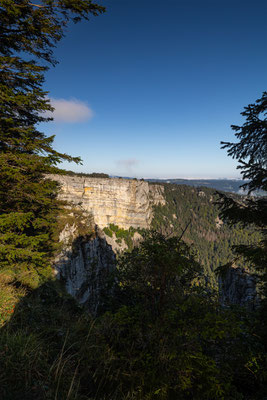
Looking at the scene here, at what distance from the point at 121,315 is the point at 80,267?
48.3 feet

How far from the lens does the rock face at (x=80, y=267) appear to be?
1423 cm

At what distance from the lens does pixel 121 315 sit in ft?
12.3

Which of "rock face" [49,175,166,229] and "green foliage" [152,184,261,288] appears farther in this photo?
"green foliage" [152,184,261,288]

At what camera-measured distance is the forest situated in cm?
307

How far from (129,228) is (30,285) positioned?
68.6 metres

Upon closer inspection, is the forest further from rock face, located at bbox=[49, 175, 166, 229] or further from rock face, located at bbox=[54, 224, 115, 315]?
rock face, located at bbox=[49, 175, 166, 229]

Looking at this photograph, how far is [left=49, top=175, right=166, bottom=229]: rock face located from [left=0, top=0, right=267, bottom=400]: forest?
2212 inches

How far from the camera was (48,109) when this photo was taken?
7.35 m

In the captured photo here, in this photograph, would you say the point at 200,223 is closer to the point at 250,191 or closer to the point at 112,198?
the point at 112,198

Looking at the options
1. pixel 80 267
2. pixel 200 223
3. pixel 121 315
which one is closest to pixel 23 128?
pixel 121 315

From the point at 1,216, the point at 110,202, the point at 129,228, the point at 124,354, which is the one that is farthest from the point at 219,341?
the point at 129,228

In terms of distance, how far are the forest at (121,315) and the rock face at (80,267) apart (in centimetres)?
616

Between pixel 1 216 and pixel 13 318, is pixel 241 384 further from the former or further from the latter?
pixel 1 216

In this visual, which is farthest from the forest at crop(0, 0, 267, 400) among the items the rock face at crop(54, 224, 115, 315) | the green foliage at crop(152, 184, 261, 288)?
the green foliage at crop(152, 184, 261, 288)
